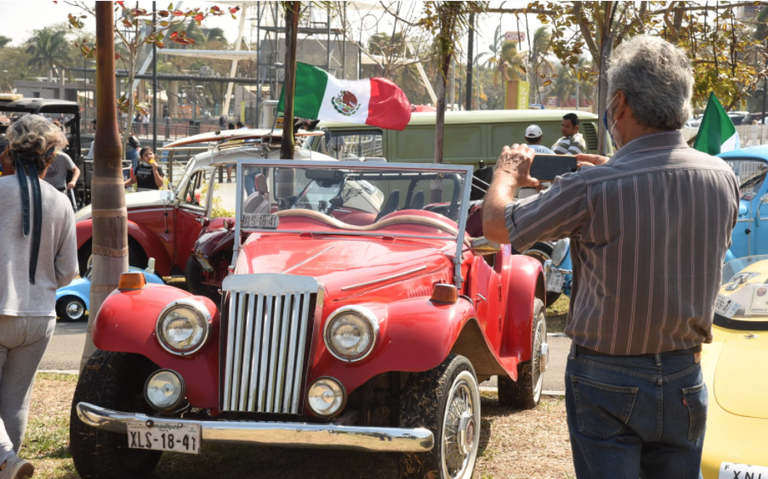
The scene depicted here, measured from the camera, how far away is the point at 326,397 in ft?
13.2

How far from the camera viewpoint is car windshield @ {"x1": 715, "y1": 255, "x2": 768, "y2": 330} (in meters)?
4.57

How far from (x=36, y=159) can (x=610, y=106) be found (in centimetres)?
284

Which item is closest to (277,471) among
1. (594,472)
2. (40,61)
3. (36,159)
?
(36,159)

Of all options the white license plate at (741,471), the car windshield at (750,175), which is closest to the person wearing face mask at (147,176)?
the car windshield at (750,175)

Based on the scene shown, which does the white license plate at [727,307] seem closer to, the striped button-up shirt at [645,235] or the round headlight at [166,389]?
the striped button-up shirt at [645,235]

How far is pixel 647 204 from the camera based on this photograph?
2467mm

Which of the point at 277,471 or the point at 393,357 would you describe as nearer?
the point at 393,357

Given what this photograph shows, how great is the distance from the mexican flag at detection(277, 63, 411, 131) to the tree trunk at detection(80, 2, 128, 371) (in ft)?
16.9

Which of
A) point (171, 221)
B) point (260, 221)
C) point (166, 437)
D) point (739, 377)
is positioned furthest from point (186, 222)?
point (739, 377)

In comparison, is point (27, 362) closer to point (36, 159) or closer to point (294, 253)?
point (36, 159)

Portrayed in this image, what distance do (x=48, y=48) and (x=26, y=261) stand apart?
311 ft

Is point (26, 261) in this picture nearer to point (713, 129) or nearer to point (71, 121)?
point (713, 129)

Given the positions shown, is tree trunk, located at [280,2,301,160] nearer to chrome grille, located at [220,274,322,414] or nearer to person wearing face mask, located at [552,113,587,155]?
person wearing face mask, located at [552,113,587,155]

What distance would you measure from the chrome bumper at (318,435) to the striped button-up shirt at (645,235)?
4.91 ft
